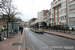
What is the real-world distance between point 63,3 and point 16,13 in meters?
22.5

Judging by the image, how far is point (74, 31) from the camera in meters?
19.1

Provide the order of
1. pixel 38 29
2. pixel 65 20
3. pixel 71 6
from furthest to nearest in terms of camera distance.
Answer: pixel 65 20
pixel 71 6
pixel 38 29

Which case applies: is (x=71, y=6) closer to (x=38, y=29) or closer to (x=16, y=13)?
(x=38, y=29)

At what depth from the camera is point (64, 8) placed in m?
39.3

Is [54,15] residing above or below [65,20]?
above

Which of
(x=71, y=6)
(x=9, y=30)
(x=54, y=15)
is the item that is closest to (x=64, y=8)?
(x=71, y=6)

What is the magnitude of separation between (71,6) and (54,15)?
18.7 metres

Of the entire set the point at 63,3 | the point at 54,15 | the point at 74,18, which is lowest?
the point at 74,18

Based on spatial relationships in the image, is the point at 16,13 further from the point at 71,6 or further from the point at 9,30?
the point at 71,6

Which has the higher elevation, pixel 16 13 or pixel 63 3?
pixel 63 3

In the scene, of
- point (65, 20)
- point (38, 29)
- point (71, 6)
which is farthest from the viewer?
point (65, 20)

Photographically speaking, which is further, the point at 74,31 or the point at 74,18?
the point at 74,18

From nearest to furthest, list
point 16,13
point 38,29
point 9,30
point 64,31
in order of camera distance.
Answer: point 9,30 → point 64,31 → point 38,29 → point 16,13

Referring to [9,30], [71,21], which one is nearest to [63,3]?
[71,21]
